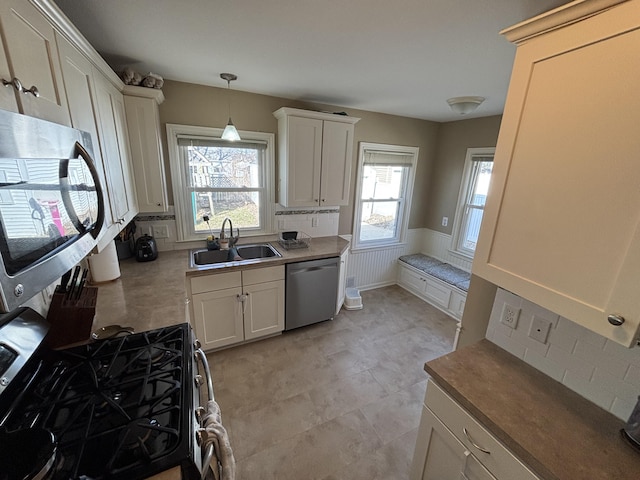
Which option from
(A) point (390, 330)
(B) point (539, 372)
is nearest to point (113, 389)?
(B) point (539, 372)

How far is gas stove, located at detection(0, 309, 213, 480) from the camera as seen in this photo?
27.4 inches

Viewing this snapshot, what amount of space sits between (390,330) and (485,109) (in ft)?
8.83

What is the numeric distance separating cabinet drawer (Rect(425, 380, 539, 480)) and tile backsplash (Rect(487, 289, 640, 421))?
→ 1.55 ft

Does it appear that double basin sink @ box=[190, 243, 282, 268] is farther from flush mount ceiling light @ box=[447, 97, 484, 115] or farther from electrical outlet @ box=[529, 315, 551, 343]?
flush mount ceiling light @ box=[447, 97, 484, 115]

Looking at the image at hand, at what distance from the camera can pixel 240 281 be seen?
7.68 feet

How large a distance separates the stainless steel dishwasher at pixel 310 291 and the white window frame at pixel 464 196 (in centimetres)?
194

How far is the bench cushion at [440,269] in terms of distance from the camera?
127 inches

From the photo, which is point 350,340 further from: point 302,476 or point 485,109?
point 485,109

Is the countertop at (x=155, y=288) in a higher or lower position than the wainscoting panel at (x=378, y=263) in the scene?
higher

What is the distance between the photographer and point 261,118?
8.73 feet

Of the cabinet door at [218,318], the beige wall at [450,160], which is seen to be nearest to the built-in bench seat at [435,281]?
the beige wall at [450,160]

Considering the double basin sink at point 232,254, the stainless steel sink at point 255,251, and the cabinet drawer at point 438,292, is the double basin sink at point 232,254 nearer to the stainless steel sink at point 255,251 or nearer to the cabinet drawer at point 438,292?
the stainless steel sink at point 255,251

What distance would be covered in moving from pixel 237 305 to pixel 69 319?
52.3 inches

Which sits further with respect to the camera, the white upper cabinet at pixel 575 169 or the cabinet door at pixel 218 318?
the cabinet door at pixel 218 318
